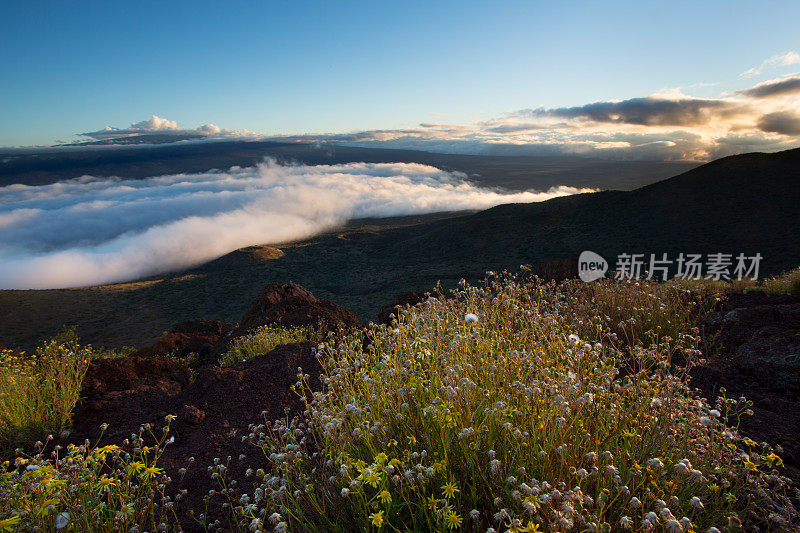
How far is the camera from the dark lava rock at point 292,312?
8211 millimetres

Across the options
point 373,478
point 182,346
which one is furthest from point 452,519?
point 182,346

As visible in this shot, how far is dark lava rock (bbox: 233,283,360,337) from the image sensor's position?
8211 millimetres

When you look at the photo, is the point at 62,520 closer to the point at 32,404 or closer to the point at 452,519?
the point at 452,519

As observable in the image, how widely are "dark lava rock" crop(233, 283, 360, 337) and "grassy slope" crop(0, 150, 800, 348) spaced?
11.8 m

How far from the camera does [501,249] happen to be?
3947 cm

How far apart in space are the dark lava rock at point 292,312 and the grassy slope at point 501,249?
38.7ft

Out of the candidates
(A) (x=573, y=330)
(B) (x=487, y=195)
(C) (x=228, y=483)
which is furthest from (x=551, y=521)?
(B) (x=487, y=195)

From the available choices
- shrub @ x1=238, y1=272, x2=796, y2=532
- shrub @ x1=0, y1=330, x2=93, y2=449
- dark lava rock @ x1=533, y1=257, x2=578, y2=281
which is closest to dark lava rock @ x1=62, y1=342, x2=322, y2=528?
shrub @ x1=0, y1=330, x2=93, y2=449

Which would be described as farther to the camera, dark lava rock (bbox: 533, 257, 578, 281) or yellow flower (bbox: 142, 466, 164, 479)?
dark lava rock (bbox: 533, 257, 578, 281)

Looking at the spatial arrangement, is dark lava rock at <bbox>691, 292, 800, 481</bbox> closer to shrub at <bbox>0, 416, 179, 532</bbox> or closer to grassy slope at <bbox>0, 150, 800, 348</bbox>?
shrub at <bbox>0, 416, 179, 532</bbox>

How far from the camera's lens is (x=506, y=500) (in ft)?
5.67

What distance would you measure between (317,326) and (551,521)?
6.89 metres

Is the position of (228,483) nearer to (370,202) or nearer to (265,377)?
(265,377)

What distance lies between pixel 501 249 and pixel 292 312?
108 feet
